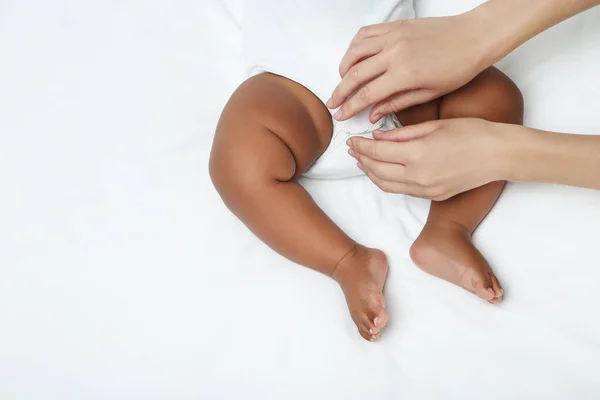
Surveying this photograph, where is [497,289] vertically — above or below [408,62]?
below

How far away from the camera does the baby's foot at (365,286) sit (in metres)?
0.87

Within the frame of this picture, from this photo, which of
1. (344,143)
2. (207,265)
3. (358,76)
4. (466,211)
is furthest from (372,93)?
(207,265)

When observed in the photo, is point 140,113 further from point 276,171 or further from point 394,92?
point 394,92

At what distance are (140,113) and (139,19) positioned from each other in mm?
234

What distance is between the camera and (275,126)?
97 centimetres

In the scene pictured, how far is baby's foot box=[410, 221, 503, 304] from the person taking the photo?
88 cm

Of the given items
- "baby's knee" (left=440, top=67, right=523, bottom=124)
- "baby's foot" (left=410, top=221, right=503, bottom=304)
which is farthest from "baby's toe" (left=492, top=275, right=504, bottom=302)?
"baby's knee" (left=440, top=67, right=523, bottom=124)

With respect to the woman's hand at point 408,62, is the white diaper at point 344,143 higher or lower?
lower

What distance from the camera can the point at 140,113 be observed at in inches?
44.2

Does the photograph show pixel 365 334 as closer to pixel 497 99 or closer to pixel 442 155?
pixel 442 155

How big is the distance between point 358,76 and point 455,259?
0.29 m

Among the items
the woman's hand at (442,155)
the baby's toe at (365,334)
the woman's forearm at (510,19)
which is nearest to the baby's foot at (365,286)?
the baby's toe at (365,334)

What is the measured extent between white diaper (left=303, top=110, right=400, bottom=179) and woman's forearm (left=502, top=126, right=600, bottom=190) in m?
0.22

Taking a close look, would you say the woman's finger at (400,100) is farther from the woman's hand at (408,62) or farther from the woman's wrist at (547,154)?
the woman's wrist at (547,154)
